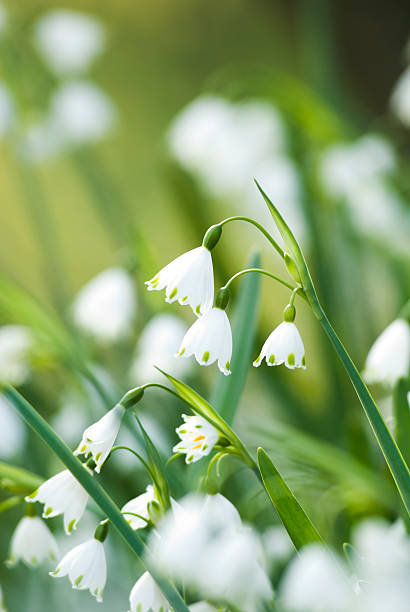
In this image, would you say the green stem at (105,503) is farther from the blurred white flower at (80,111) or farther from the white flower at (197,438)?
the blurred white flower at (80,111)

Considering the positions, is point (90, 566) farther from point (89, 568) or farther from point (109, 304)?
point (109, 304)

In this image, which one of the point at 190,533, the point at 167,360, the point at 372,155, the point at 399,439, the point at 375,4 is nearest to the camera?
the point at 190,533

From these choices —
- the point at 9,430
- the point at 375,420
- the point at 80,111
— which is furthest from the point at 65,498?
the point at 80,111

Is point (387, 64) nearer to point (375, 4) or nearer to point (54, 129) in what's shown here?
point (375, 4)

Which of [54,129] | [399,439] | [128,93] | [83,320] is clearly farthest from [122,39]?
[399,439]

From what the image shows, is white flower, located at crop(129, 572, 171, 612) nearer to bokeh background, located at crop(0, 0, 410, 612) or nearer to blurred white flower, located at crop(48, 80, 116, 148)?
bokeh background, located at crop(0, 0, 410, 612)

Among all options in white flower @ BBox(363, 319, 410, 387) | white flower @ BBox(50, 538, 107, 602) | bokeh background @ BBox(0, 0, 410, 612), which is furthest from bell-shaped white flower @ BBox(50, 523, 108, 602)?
white flower @ BBox(363, 319, 410, 387)

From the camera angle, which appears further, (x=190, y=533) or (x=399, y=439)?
(x=399, y=439)

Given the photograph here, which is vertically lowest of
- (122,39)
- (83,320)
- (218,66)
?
(83,320)
